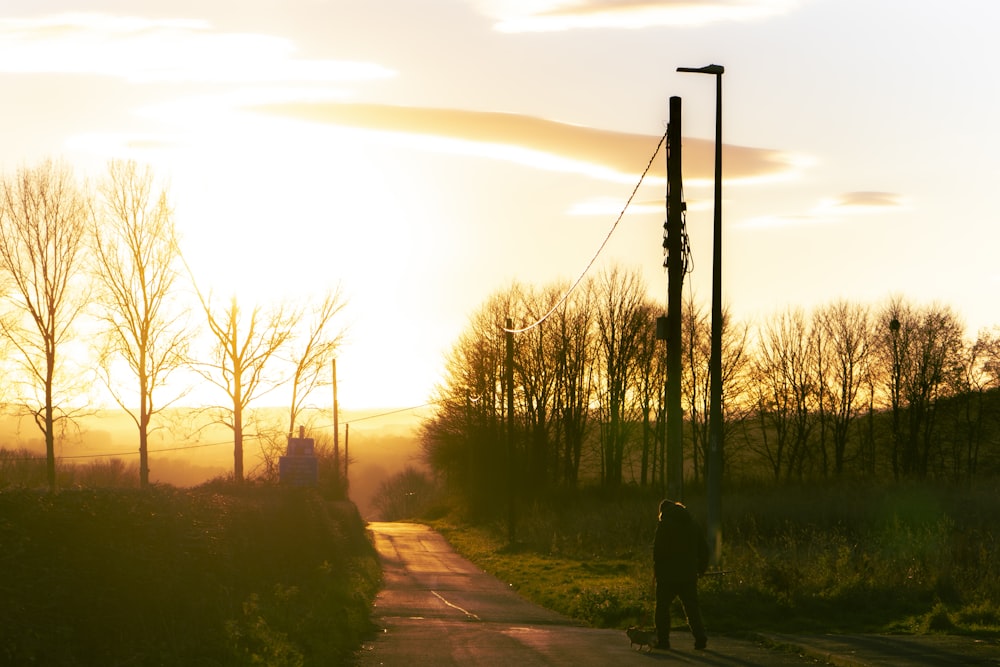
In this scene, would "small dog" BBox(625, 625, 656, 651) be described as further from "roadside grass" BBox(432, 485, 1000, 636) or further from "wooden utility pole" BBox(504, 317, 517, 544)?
"wooden utility pole" BBox(504, 317, 517, 544)

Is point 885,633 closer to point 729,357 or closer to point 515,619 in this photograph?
point 515,619

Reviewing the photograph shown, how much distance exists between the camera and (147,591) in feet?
38.4

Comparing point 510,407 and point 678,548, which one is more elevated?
point 510,407

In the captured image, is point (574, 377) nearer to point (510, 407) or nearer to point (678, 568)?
point (510, 407)

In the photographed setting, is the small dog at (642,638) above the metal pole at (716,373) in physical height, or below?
below

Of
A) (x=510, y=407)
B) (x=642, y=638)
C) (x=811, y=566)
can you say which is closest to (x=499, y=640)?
(x=642, y=638)

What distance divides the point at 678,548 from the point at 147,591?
6821 mm

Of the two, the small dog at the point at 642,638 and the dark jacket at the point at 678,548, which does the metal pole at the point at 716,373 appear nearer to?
the dark jacket at the point at 678,548

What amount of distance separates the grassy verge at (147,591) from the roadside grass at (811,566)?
628cm

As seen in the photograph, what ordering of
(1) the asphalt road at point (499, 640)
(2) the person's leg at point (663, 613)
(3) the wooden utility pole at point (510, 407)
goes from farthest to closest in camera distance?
(3) the wooden utility pole at point (510, 407)
(2) the person's leg at point (663, 613)
(1) the asphalt road at point (499, 640)

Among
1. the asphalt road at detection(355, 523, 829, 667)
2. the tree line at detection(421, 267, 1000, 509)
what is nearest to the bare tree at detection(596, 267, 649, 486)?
the tree line at detection(421, 267, 1000, 509)

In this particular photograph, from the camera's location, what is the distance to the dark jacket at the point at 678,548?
14898 mm

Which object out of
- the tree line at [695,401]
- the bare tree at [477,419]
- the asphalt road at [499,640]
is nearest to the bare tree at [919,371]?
the tree line at [695,401]

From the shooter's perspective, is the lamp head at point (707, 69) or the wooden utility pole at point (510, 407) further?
the wooden utility pole at point (510, 407)
